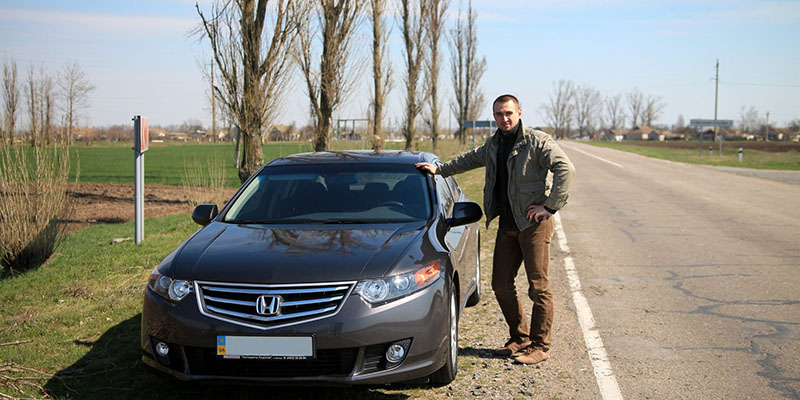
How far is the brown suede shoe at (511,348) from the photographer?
4.92 metres

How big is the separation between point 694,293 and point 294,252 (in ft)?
15.1

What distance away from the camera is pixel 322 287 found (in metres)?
3.65

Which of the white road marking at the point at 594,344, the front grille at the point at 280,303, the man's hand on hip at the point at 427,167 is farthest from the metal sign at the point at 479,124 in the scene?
the front grille at the point at 280,303

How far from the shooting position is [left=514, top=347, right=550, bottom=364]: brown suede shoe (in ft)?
15.4

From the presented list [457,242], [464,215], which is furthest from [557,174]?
[457,242]

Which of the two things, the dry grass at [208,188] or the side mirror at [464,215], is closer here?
the side mirror at [464,215]

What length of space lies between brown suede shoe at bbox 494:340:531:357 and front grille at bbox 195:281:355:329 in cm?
172

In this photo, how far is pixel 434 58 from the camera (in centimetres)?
3422

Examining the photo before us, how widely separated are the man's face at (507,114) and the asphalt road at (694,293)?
5.90ft

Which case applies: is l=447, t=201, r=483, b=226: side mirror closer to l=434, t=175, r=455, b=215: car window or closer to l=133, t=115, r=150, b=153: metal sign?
l=434, t=175, r=455, b=215: car window

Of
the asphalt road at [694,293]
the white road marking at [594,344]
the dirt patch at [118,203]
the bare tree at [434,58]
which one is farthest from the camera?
the bare tree at [434,58]

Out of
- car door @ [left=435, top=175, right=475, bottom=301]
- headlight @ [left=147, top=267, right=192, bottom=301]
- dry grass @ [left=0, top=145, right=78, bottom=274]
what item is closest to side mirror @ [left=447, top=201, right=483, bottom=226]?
car door @ [left=435, top=175, right=475, bottom=301]

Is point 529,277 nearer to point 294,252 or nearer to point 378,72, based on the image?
point 294,252

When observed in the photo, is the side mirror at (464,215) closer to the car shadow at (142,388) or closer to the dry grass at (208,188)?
the car shadow at (142,388)
